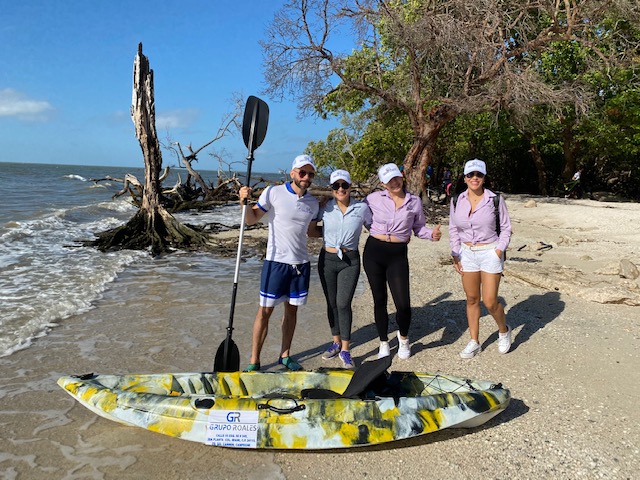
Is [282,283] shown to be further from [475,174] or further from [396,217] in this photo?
[475,174]

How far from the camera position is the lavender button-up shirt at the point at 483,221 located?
4477mm

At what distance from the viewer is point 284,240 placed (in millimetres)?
4254

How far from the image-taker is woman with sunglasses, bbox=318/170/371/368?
4469 millimetres

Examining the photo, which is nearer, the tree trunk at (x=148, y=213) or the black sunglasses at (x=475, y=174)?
the black sunglasses at (x=475, y=174)

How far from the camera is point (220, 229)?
15.1 metres

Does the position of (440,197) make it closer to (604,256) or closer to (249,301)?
(604,256)

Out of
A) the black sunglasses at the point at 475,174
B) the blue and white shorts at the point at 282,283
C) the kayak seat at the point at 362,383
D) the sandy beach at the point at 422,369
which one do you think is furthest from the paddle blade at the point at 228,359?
the black sunglasses at the point at 475,174

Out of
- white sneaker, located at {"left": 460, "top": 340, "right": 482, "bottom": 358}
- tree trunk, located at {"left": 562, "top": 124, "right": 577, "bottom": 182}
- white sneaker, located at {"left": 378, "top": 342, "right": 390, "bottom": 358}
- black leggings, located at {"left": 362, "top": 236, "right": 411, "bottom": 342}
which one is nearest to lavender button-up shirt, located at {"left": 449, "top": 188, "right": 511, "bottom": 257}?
black leggings, located at {"left": 362, "top": 236, "right": 411, "bottom": 342}

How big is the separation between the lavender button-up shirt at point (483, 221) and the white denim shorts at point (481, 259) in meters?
0.07

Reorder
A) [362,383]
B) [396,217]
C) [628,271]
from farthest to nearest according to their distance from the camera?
1. [628,271]
2. [396,217]
3. [362,383]

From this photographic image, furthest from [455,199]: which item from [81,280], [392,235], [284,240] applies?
[81,280]

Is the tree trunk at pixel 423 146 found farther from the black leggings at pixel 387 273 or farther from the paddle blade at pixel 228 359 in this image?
the paddle blade at pixel 228 359

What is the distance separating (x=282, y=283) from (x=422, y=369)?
1624mm

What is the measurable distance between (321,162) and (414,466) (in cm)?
2408
